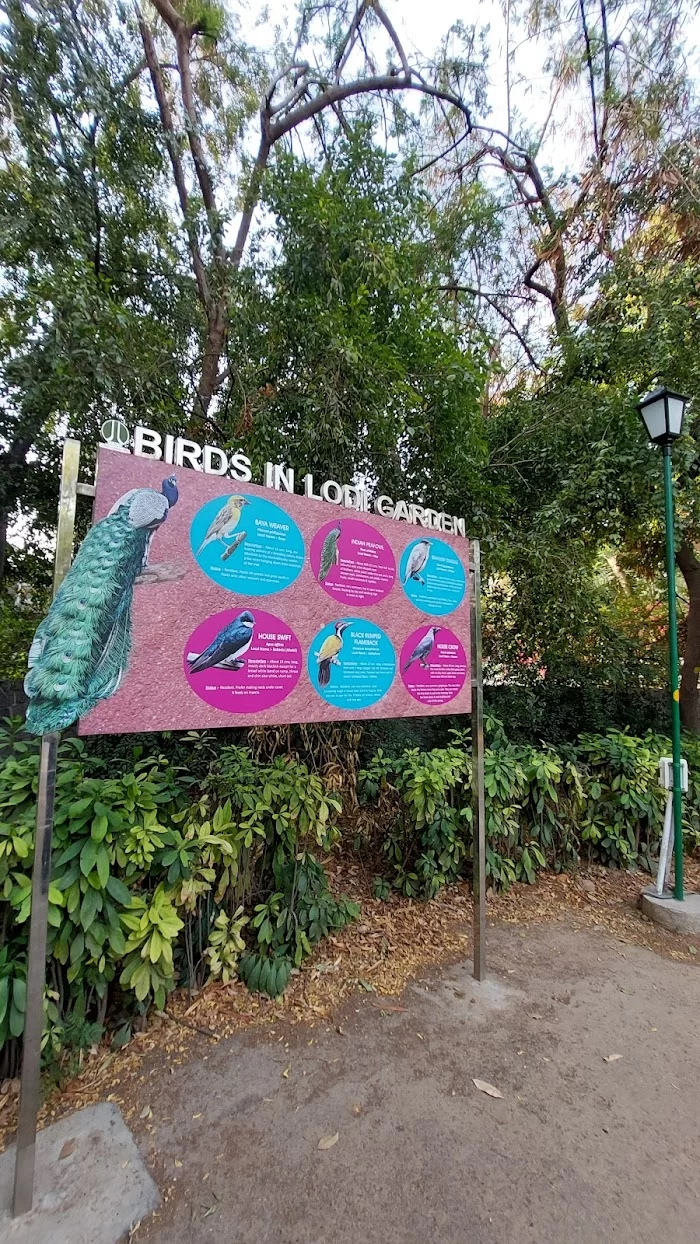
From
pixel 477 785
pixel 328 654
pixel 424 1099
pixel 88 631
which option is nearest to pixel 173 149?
pixel 328 654

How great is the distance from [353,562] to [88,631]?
1235 mm

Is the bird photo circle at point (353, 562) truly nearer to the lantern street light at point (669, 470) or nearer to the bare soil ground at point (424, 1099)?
the bare soil ground at point (424, 1099)

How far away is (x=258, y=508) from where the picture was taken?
2197 mm

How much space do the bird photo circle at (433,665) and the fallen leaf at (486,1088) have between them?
5.20ft

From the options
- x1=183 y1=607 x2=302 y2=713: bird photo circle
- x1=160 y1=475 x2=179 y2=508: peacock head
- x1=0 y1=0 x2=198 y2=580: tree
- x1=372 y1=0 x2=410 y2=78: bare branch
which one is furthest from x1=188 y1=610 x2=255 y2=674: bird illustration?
x1=372 y1=0 x2=410 y2=78: bare branch

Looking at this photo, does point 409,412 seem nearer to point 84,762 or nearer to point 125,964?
point 84,762

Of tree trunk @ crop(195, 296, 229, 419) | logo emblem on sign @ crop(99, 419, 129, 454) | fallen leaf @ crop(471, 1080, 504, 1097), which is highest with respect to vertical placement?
tree trunk @ crop(195, 296, 229, 419)

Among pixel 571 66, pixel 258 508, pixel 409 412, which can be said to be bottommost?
pixel 258 508

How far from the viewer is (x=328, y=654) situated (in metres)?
2.39

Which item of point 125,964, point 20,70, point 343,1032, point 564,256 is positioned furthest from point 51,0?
point 343,1032

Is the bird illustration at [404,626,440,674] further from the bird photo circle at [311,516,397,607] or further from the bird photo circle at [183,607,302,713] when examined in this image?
the bird photo circle at [183,607,302,713]

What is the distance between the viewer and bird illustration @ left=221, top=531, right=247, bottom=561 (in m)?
2.07

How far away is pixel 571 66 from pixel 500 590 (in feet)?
21.6

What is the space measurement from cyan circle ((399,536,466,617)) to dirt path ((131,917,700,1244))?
2.02 meters
